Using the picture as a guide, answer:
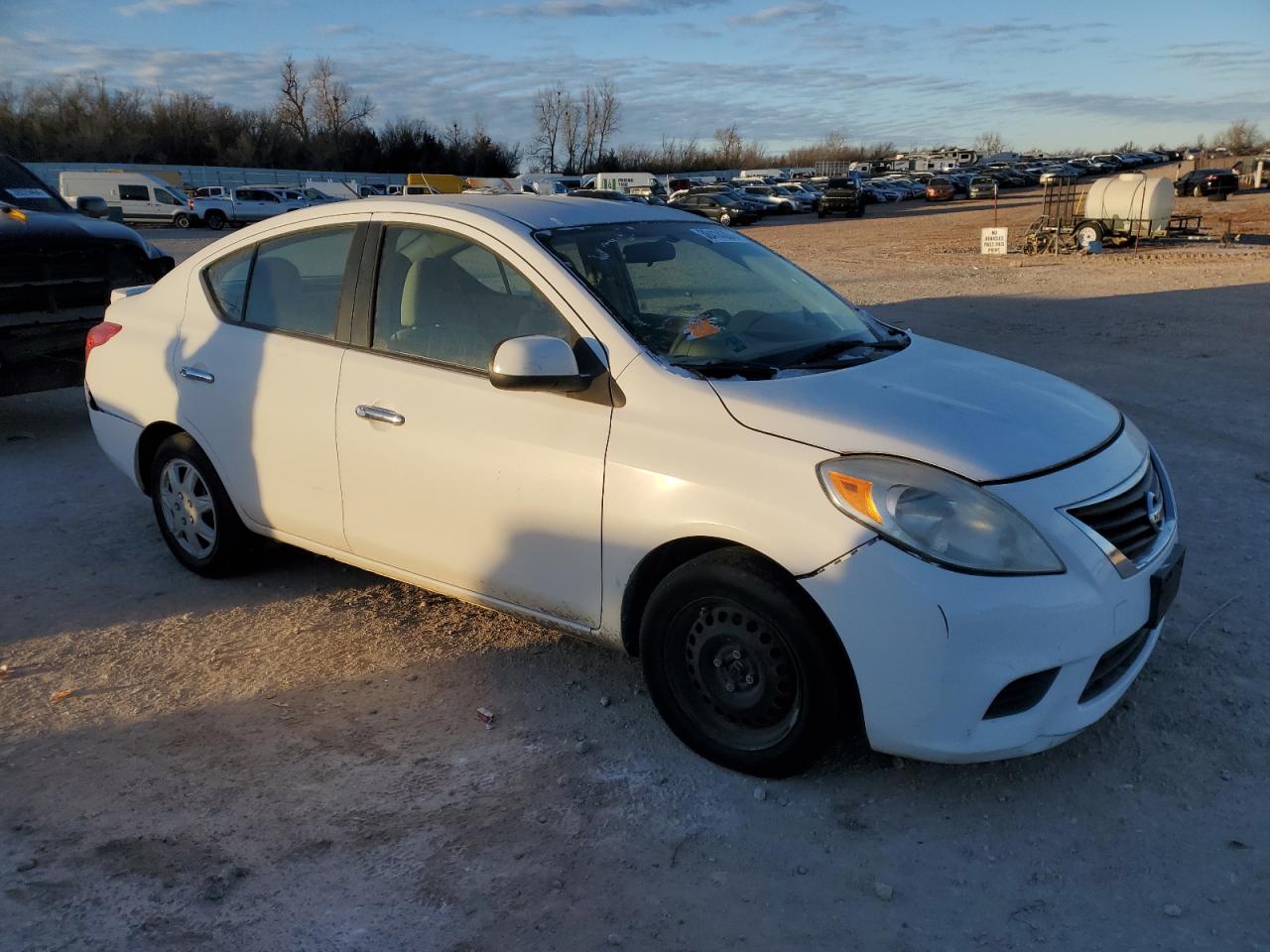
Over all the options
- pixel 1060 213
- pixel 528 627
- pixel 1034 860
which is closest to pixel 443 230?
pixel 528 627

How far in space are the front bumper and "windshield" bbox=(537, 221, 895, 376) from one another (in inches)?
36.0

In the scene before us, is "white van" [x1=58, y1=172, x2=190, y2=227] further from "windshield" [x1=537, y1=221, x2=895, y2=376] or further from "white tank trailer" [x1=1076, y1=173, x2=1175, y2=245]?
"windshield" [x1=537, y1=221, x2=895, y2=376]

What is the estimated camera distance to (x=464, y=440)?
3566 mm

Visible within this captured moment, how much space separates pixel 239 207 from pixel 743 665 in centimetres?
4438

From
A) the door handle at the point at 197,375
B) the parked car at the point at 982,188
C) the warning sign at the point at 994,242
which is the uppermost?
the parked car at the point at 982,188

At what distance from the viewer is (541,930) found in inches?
101

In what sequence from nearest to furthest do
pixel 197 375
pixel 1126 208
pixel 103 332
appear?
pixel 197 375 → pixel 103 332 → pixel 1126 208

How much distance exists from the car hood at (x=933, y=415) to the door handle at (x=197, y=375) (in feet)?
8.03

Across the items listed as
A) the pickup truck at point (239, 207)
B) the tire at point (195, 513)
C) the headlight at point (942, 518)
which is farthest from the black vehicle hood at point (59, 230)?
the pickup truck at point (239, 207)

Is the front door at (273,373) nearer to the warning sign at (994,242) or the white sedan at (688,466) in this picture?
the white sedan at (688,466)

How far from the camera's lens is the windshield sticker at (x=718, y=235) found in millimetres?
4289

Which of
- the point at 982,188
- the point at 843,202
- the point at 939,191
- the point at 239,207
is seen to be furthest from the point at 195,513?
the point at 982,188

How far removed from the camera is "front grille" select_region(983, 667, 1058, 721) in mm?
2785

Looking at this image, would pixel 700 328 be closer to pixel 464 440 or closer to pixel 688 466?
pixel 688 466
